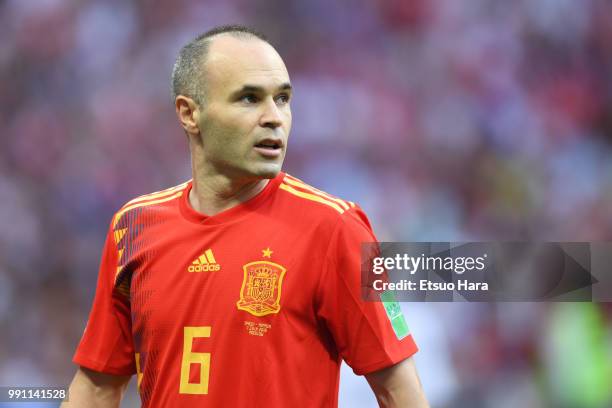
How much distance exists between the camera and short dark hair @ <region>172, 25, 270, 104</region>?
2.73 meters

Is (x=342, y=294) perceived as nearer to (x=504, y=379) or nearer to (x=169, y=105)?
(x=504, y=379)

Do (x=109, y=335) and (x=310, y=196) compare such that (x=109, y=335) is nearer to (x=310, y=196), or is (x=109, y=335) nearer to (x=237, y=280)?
(x=237, y=280)

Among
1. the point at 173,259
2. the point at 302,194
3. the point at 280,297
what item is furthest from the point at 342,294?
the point at 173,259

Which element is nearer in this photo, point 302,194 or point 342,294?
point 342,294

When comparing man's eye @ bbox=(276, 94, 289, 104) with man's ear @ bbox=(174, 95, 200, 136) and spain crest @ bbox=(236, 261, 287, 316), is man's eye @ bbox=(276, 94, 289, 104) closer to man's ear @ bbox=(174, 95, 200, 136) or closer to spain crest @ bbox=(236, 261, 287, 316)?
man's ear @ bbox=(174, 95, 200, 136)

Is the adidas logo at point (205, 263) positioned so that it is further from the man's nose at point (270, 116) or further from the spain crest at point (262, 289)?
the man's nose at point (270, 116)

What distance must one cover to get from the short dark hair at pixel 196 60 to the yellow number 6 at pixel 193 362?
73 centimetres

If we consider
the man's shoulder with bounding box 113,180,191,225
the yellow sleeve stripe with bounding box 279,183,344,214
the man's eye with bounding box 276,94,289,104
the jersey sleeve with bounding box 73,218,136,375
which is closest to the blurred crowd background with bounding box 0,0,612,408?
the jersey sleeve with bounding box 73,218,136,375

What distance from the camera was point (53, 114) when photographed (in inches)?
243

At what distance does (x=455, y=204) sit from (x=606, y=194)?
1007 mm

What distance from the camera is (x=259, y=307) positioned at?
2488mm

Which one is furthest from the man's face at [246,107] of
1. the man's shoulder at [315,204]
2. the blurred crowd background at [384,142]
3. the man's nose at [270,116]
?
the blurred crowd background at [384,142]

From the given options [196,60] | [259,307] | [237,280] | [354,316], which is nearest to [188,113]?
[196,60]

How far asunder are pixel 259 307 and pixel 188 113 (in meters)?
0.72
